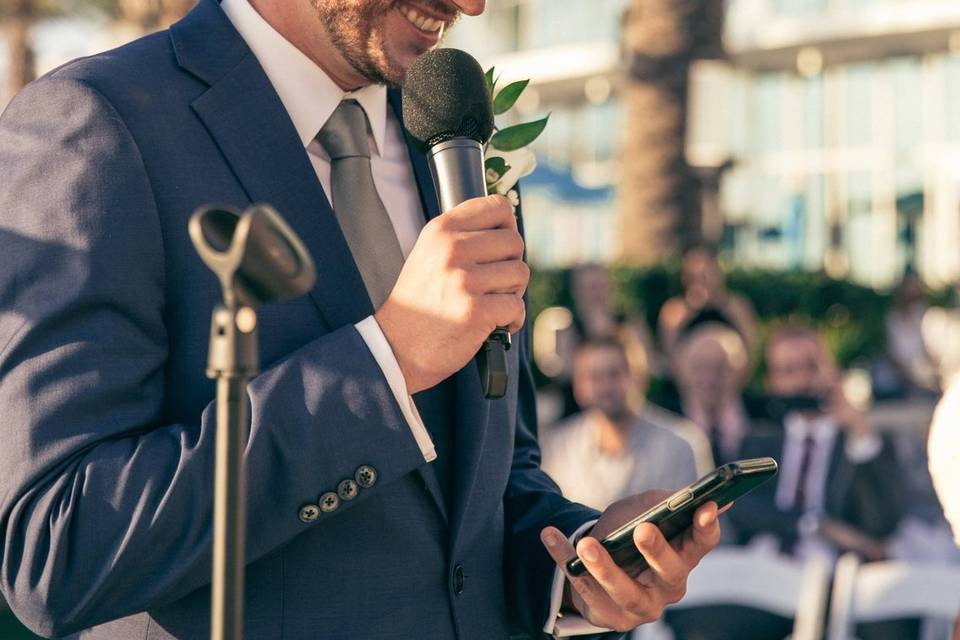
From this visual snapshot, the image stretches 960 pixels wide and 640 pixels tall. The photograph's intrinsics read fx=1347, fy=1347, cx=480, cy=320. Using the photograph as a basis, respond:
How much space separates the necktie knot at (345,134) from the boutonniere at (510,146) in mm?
271

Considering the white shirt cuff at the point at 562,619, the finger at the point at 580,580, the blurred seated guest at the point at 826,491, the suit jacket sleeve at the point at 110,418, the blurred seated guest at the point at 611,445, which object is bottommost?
the blurred seated guest at the point at 826,491

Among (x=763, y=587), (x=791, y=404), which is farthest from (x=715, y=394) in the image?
(x=763, y=587)

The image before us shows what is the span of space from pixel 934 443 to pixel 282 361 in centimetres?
130

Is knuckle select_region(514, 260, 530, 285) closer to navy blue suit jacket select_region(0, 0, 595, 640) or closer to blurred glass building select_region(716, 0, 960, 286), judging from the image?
navy blue suit jacket select_region(0, 0, 595, 640)

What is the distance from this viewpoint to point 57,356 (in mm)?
1628

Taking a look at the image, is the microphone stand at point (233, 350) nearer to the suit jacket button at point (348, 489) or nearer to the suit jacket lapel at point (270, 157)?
the suit jacket button at point (348, 489)

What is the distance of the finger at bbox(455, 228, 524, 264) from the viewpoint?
5.24 ft

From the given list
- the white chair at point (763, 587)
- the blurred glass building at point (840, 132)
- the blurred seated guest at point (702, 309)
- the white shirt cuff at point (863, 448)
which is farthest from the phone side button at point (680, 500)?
the blurred glass building at point (840, 132)

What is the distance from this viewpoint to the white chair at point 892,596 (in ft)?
16.0

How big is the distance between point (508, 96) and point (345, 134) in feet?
1.42

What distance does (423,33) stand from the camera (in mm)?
2020

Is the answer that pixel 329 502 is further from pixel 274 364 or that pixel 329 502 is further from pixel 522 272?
pixel 522 272

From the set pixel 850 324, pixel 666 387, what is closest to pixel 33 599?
pixel 666 387

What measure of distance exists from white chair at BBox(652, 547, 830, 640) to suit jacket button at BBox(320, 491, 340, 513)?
345 cm
